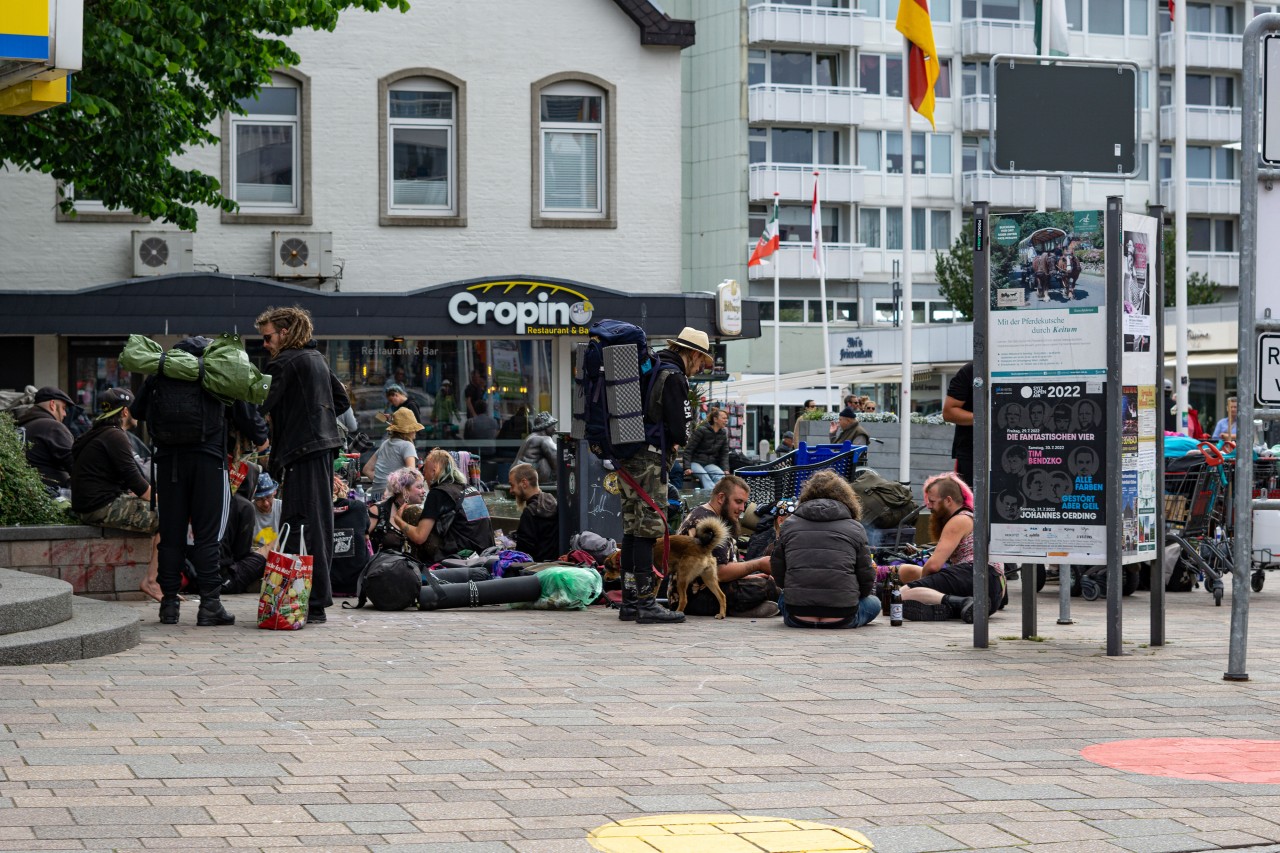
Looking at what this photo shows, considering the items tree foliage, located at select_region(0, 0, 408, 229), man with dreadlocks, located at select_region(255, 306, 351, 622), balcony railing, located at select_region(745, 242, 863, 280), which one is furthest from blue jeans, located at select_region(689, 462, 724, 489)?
balcony railing, located at select_region(745, 242, 863, 280)

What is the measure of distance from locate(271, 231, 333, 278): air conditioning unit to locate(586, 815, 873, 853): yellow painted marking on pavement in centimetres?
1993

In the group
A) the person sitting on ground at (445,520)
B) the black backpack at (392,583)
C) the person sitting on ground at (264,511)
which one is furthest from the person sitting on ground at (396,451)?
the black backpack at (392,583)

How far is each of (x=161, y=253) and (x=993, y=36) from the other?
42.5 m

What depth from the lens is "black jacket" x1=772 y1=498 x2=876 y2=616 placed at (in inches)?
436

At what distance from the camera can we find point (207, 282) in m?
23.4

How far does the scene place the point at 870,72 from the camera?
198ft

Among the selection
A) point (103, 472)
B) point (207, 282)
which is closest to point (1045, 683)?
point (103, 472)

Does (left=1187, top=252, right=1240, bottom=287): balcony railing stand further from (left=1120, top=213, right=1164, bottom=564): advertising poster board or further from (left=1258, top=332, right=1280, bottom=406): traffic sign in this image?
(left=1258, top=332, right=1280, bottom=406): traffic sign

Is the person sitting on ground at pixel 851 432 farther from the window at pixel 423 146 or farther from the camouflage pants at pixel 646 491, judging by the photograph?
the camouflage pants at pixel 646 491

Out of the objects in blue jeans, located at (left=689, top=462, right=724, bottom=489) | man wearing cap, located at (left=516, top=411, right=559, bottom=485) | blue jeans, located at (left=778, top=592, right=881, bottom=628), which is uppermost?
man wearing cap, located at (left=516, top=411, right=559, bottom=485)

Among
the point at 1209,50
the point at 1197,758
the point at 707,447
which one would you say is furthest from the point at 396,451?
the point at 1209,50

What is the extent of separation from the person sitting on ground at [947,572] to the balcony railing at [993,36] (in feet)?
166

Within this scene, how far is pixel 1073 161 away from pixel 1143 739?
13.5ft

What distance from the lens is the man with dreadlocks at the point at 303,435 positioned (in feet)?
36.3
